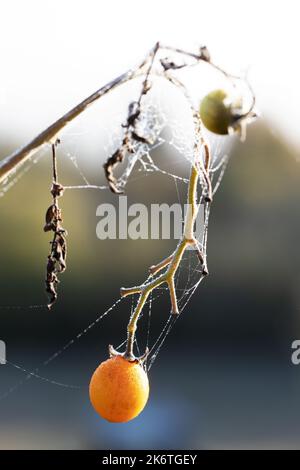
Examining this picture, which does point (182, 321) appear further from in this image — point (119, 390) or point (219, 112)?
point (219, 112)

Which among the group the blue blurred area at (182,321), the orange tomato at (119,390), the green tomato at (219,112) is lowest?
the orange tomato at (119,390)

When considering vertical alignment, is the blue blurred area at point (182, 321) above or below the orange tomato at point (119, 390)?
above

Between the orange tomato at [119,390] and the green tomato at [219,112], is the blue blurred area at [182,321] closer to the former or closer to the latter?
the orange tomato at [119,390]

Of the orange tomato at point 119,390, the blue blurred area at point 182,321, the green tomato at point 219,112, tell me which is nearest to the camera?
the green tomato at point 219,112

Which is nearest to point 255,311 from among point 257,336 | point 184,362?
point 257,336

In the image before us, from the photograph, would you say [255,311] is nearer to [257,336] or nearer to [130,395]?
[257,336]

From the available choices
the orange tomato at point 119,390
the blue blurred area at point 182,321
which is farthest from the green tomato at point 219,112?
the blue blurred area at point 182,321

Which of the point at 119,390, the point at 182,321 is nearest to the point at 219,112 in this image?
the point at 119,390

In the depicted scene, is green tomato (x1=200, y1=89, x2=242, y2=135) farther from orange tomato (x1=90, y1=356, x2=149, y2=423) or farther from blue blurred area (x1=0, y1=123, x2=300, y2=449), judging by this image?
blue blurred area (x1=0, y1=123, x2=300, y2=449)
